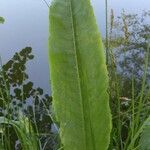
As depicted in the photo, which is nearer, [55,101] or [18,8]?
[55,101]

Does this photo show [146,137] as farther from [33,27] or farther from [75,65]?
[33,27]

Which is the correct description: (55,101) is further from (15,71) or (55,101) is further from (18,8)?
(18,8)

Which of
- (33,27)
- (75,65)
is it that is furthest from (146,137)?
(33,27)

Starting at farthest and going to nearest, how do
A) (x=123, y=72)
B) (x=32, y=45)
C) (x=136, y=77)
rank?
(x=32, y=45)
(x=136, y=77)
(x=123, y=72)

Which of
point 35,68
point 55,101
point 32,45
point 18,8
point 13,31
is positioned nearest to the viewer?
point 55,101

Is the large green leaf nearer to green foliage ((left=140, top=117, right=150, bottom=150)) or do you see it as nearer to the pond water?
green foliage ((left=140, top=117, right=150, bottom=150))

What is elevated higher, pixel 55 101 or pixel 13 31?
pixel 13 31

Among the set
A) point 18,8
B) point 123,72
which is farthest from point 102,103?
point 18,8

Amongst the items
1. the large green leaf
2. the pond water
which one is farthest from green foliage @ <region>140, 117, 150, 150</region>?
the pond water
